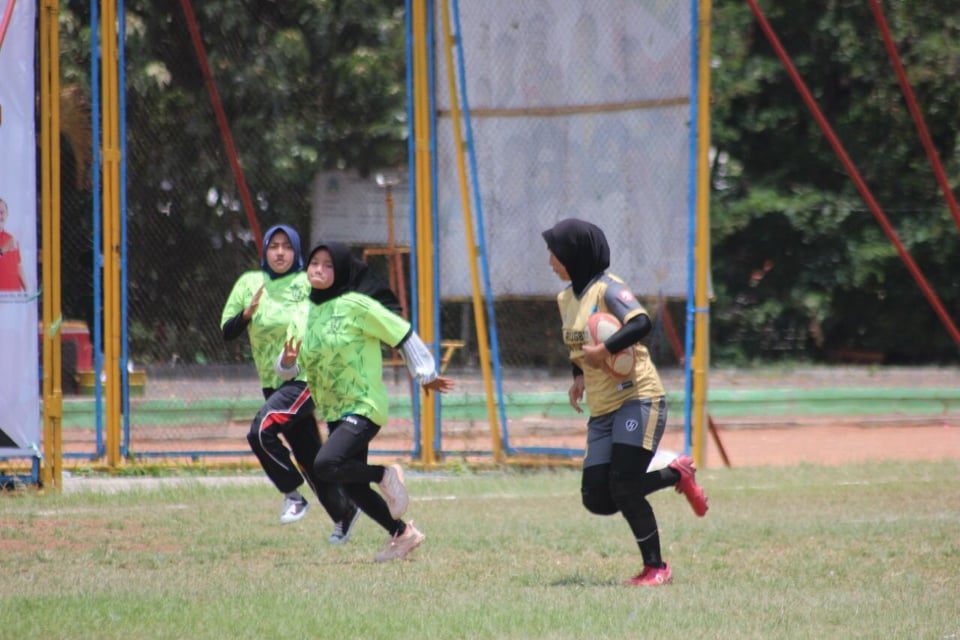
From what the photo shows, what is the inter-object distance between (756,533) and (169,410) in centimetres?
649

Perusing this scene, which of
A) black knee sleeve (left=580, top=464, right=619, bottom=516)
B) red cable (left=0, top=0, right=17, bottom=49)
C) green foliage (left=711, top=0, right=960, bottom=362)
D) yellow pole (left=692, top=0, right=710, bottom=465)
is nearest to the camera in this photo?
black knee sleeve (left=580, top=464, right=619, bottom=516)

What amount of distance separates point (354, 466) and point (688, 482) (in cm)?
176

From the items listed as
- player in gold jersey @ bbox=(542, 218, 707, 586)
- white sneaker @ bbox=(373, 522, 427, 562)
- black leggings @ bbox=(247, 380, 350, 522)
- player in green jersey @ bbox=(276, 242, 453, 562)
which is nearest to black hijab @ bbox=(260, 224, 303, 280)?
black leggings @ bbox=(247, 380, 350, 522)

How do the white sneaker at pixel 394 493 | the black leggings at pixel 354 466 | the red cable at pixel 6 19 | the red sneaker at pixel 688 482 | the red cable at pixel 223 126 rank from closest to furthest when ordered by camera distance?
1. the red sneaker at pixel 688 482
2. the black leggings at pixel 354 466
3. the white sneaker at pixel 394 493
4. the red cable at pixel 6 19
5. the red cable at pixel 223 126

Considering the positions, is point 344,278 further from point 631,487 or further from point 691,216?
point 691,216

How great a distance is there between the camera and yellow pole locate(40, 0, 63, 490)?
1042 centimetres

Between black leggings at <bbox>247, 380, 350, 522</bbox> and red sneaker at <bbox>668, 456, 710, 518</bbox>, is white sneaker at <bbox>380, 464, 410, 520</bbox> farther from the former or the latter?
red sneaker at <bbox>668, 456, 710, 518</bbox>

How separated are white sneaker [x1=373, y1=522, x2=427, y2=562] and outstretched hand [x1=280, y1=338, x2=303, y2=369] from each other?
1218mm

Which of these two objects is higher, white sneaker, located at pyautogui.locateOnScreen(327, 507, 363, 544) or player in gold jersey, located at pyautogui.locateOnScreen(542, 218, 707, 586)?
player in gold jersey, located at pyautogui.locateOnScreen(542, 218, 707, 586)

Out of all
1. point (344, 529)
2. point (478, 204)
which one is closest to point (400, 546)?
point (344, 529)

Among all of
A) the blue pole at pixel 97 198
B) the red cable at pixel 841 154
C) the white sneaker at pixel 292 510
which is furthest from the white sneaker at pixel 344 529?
the red cable at pixel 841 154

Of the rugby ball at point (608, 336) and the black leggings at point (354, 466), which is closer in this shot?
the rugby ball at point (608, 336)

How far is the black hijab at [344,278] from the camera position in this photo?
7.53m

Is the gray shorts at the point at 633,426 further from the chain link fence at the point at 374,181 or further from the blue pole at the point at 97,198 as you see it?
the blue pole at the point at 97,198
